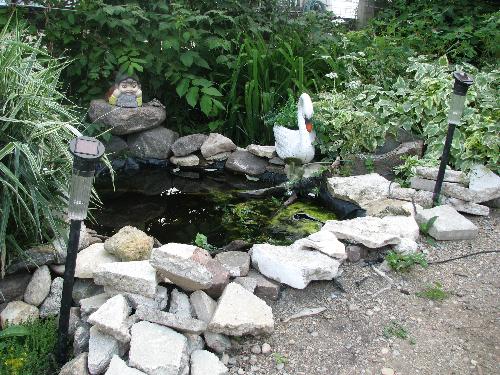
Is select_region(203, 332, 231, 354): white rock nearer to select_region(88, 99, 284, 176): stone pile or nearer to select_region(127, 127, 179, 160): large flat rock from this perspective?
select_region(88, 99, 284, 176): stone pile

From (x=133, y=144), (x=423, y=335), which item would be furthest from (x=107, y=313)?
(x=133, y=144)

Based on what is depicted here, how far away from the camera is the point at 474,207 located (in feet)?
14.1

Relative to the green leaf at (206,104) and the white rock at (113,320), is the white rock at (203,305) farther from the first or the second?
the green leaf at (206,104)

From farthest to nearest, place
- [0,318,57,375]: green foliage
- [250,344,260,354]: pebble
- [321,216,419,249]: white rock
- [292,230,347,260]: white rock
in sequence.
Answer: [321,216,419,249]: white rock, [292,230,347,260]: white rock, [250,344,260,354]: pebble, [0,318,57,375]: green foliage

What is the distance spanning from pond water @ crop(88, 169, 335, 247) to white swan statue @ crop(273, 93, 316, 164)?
0.42 m

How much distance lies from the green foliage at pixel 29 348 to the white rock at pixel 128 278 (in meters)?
0.34

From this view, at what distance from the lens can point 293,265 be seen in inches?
125

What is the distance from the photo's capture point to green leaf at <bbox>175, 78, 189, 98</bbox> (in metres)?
5.43

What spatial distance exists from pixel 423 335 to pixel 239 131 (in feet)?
11.5

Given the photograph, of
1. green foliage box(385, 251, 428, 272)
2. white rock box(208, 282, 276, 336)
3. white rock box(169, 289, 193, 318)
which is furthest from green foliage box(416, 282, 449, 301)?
white rock box(169, 289, 193, 318)

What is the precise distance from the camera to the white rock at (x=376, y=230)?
359cm

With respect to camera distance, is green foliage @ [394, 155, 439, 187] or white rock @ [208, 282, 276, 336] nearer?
white rock @ [208, 282, 276, 336]

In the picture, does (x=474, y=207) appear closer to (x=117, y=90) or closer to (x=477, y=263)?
(x=477, y=263)

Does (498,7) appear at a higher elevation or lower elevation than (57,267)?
higher
